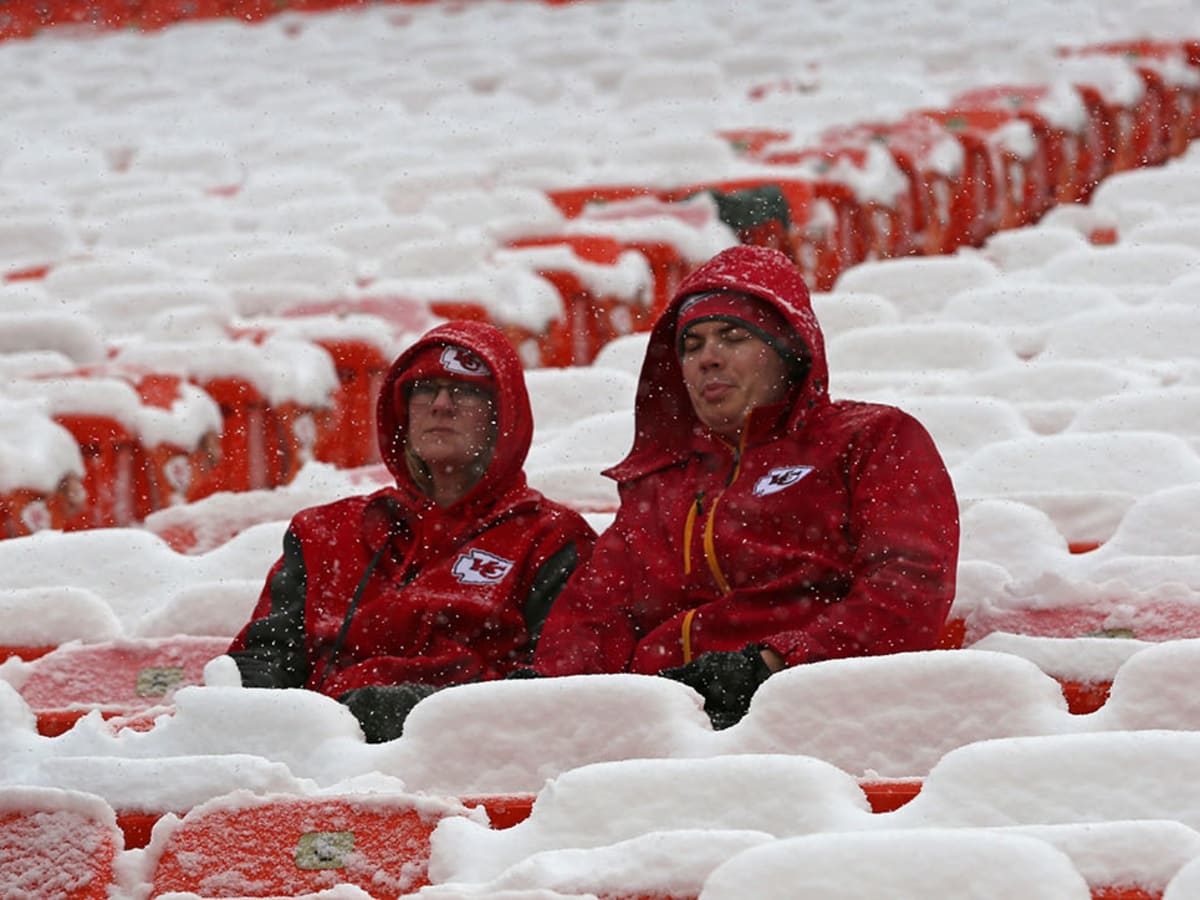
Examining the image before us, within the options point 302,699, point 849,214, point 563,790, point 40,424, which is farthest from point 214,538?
point 849,214

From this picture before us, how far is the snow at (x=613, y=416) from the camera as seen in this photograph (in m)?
2.03

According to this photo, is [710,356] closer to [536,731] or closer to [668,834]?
[536,731]

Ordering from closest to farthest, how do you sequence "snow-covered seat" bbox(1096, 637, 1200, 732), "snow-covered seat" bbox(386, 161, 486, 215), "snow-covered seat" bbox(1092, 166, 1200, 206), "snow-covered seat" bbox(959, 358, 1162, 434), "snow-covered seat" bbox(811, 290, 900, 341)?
1. "snow-covered seat" bbox(1096, 637, 1200, 732)
2. "snow-covered seat" bbox(959, 358, 1162, 434)
3. "snow-covered seat" bbox(811, 290, 900, 341)
4. "snow-covered seat" bbox(1092, 166, 1200, 206)
5. "snow-covered seat" bbox(386, 161, 486, 215)

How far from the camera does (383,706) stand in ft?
9.20

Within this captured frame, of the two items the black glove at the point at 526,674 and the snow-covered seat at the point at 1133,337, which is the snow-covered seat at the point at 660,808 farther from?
the snow-covered seat at the point at 1133,337

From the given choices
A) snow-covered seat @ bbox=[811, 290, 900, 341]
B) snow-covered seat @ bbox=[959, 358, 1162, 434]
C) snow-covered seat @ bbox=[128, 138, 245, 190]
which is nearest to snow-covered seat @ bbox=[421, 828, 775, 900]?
snow-covered seat @ bbox=[959, 358, 1162, 434]

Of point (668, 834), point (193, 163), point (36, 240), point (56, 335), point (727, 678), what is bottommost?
point (193, 163)

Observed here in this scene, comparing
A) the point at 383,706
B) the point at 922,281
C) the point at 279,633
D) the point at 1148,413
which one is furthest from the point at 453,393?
the point at 922,281

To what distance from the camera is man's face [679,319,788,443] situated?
10.1ft

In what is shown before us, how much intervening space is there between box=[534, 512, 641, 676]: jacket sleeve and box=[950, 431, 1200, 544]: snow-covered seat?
637 mm

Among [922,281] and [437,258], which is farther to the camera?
[437,258]

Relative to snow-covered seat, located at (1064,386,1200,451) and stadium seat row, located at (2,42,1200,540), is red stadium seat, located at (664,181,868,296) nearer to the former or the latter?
stadium seat row, located at (2,42,1200,540)

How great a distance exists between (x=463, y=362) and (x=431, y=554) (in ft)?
0.91

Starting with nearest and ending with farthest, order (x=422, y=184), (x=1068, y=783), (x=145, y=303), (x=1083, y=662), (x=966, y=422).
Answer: (x=1068, y=783) → (x=1083, y=662) → (x=966, y=422) → (x=145, y=303) → (x=422, y=184)
